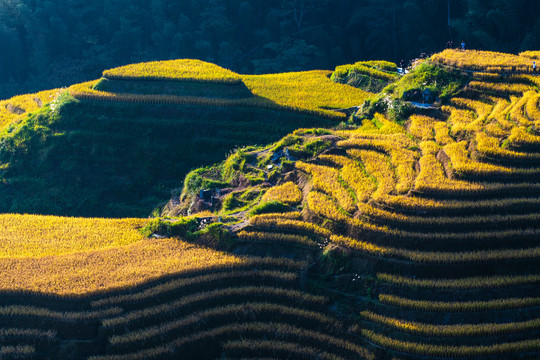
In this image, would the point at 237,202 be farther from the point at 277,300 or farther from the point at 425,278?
the point at 425,278

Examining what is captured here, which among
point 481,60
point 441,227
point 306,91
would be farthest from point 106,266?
point 481,60

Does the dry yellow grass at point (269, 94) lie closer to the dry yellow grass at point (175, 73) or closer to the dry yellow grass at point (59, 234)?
the dry yellow grass at point (175, 73)

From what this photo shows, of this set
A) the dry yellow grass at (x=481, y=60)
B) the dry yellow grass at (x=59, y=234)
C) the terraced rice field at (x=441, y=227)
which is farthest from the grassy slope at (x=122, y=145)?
the terraced rice field at (x=441, y=227)

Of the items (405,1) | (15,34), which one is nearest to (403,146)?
(405,1)

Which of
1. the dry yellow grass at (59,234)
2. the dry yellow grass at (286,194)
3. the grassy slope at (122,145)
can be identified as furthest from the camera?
the grassy slope at (122,145)

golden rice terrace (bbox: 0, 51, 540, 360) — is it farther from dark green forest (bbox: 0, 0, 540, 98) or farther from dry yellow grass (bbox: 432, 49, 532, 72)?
dark green forest (bbox: 0, 0, 540, 98)
